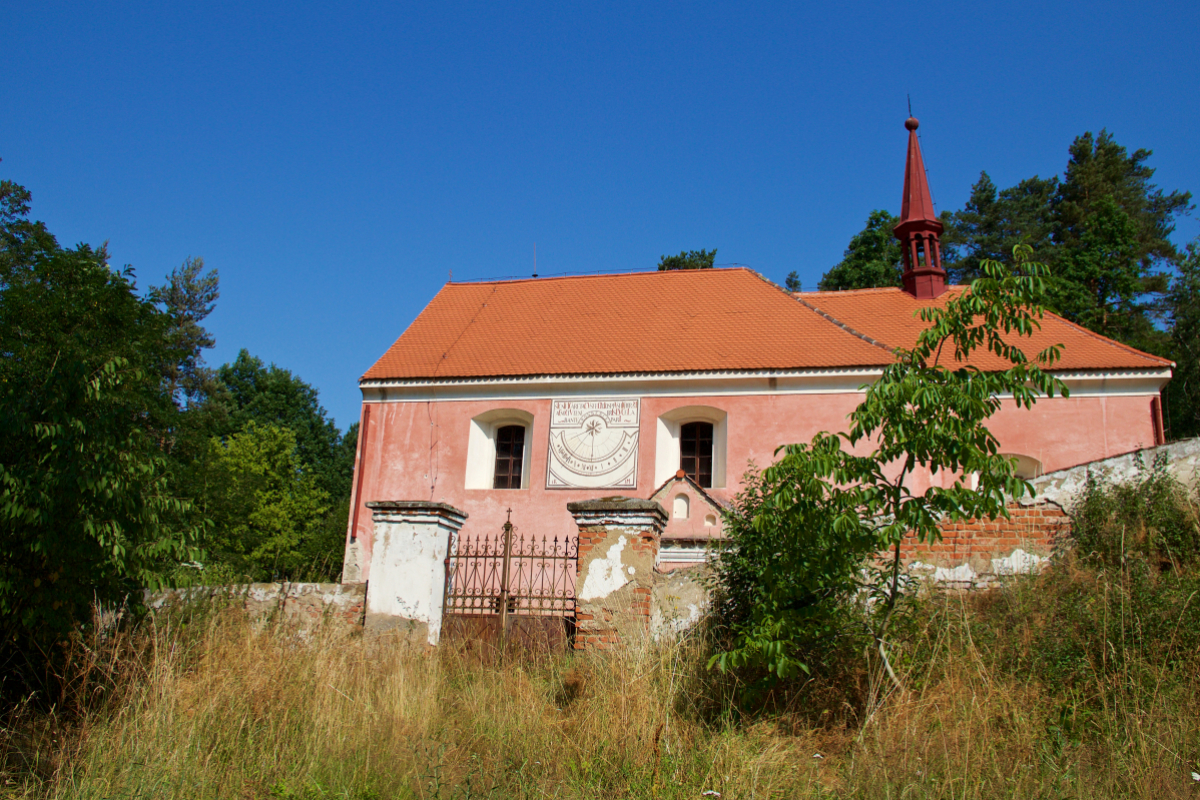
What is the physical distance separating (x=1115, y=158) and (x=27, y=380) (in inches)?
1353

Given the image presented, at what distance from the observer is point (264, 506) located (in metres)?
27.8

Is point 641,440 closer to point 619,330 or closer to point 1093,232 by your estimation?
point 619,330

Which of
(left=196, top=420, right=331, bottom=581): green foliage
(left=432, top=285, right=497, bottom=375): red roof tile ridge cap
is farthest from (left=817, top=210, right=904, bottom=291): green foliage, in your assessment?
(left=196, top=420, right=331, bottom=581): green foliage

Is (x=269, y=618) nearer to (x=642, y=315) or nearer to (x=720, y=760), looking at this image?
(x=720, y=760)

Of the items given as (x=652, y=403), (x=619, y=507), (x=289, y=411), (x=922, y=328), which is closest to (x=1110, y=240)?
(x=922, y=328)

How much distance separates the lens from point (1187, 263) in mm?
25438

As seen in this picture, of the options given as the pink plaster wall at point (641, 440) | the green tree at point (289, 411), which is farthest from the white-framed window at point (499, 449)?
the green tree at point (289, 411)

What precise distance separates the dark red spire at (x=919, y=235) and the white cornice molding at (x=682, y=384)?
15.6 feet

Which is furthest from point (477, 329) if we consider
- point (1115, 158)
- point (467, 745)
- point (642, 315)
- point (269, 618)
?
point (1115, 158)

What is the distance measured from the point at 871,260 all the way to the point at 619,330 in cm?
1423

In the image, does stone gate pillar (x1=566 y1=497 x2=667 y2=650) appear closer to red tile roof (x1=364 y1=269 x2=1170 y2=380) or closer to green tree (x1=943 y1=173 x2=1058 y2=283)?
red tile roof (x1=364 y1=269 x2=1170 y2=380)

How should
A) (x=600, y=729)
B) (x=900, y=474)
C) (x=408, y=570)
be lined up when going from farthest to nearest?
(x=408, y=570)
(x=900, y=474)
(x=600, y=729)

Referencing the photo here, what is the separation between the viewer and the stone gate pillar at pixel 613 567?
688 cm

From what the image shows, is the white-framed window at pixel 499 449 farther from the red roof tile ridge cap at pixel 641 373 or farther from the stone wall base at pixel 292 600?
the stone wall base at pixel 292 600
